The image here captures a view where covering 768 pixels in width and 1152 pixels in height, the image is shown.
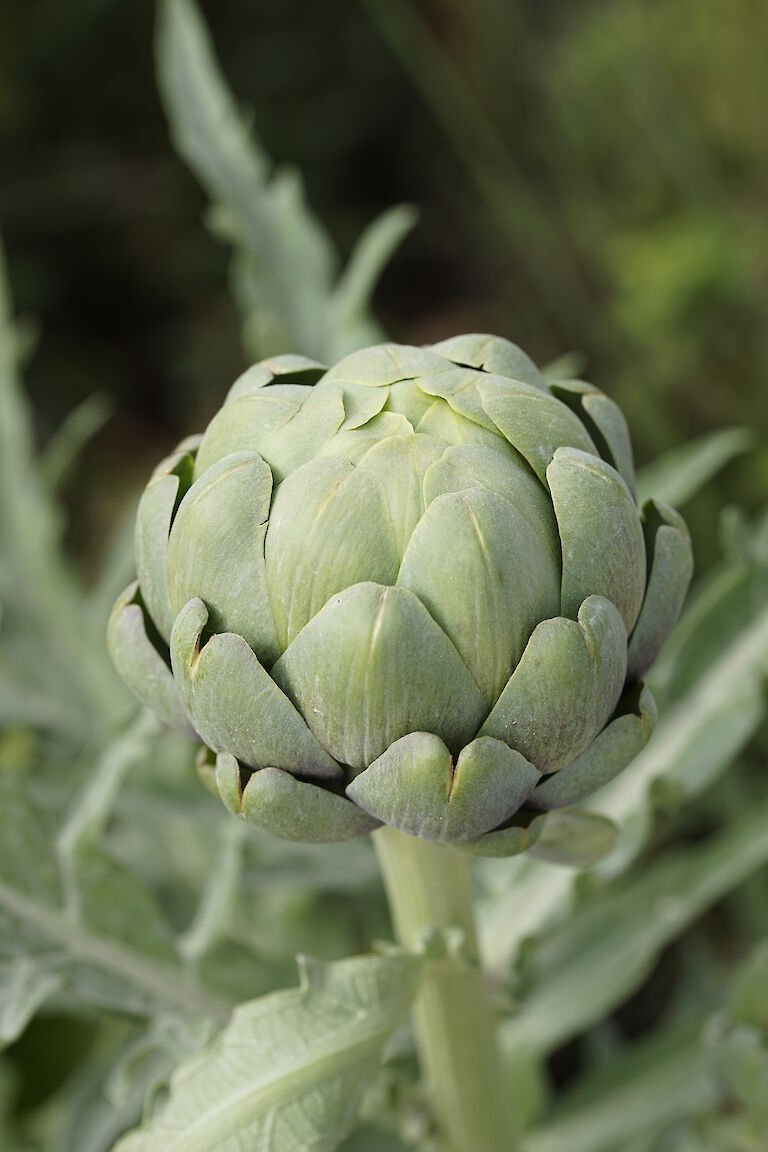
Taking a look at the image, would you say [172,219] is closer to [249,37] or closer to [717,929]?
[249,37]

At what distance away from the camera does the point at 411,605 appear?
17.3 inches

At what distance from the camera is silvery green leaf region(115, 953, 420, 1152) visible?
21.7 inches

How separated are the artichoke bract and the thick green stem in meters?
0.12

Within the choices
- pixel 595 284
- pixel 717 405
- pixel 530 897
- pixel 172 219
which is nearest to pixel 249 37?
pixel 172 219

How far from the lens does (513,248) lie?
2312mm

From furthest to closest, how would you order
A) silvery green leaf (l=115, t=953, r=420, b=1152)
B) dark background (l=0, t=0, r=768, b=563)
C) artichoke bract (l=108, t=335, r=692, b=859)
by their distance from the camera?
1. dark background (l=0, t=0, r=768, b=563)
2. silvery green leaf (l=115, t=953, r=420, b=1152)
3. artichoke bract (l=108, t=335, r=692, b=859)

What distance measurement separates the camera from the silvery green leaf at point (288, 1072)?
55cm

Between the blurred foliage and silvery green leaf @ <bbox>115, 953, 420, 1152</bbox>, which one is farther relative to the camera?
the blurred foliage

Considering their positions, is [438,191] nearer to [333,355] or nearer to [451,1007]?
[333,355]

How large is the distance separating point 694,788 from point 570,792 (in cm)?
25

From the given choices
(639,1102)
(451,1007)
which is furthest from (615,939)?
(451,1007)

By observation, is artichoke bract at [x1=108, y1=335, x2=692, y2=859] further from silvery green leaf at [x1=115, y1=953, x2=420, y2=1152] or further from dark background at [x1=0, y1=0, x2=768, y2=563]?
dark background at [x1=0, y1=0, x2=768, y2=563]

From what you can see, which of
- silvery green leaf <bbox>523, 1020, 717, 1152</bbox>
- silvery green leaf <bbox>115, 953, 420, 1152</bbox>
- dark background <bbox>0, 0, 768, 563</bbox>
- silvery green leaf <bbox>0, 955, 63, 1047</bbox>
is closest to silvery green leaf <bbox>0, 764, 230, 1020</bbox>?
silvery green leaf <bbox>0, 955, 63, 1047</bbox>

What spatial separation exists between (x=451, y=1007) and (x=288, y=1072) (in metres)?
0.12
